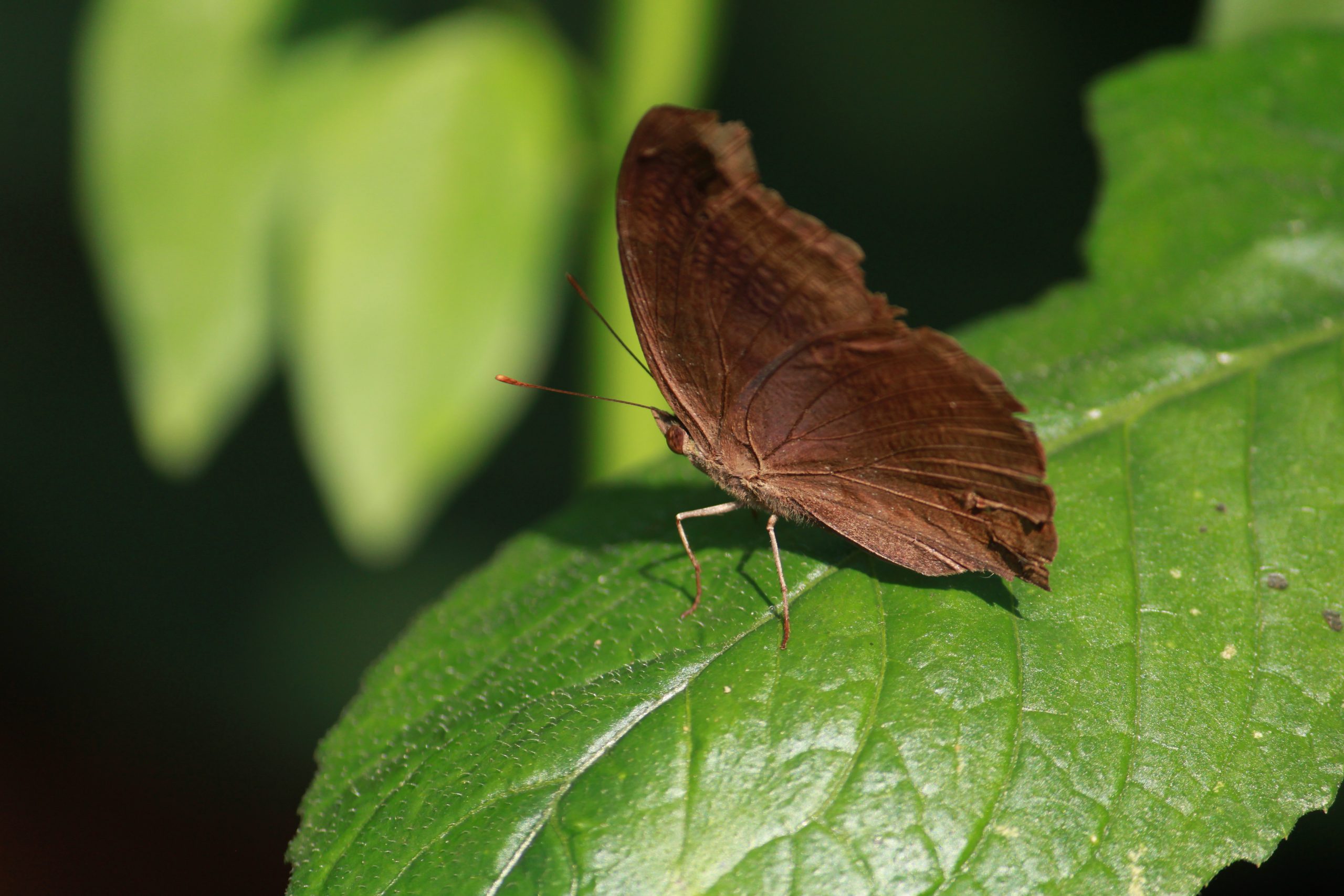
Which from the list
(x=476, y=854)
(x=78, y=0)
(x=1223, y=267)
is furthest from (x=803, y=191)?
(x=476, y=854)

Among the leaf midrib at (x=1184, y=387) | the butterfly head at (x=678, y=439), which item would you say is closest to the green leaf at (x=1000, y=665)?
the leaf midrib at (x=1184, y=387)

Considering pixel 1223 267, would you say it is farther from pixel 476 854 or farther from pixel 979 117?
pixel 979 117

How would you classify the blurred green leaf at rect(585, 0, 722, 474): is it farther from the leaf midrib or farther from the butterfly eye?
the leaf midrib

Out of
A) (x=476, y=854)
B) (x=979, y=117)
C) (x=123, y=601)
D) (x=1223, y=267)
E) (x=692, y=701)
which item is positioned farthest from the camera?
(x=123, y=601)

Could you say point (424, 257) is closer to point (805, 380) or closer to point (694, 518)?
point (694, 518)

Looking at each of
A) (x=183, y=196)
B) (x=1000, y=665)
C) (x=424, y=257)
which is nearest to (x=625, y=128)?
(x=424, y=257)

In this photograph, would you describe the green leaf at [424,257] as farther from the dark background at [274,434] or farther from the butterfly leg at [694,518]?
the dark background at [274,434]

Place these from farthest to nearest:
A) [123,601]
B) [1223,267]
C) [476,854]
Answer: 1. [123,601]
2. [1223,267]
3. [476,854]
